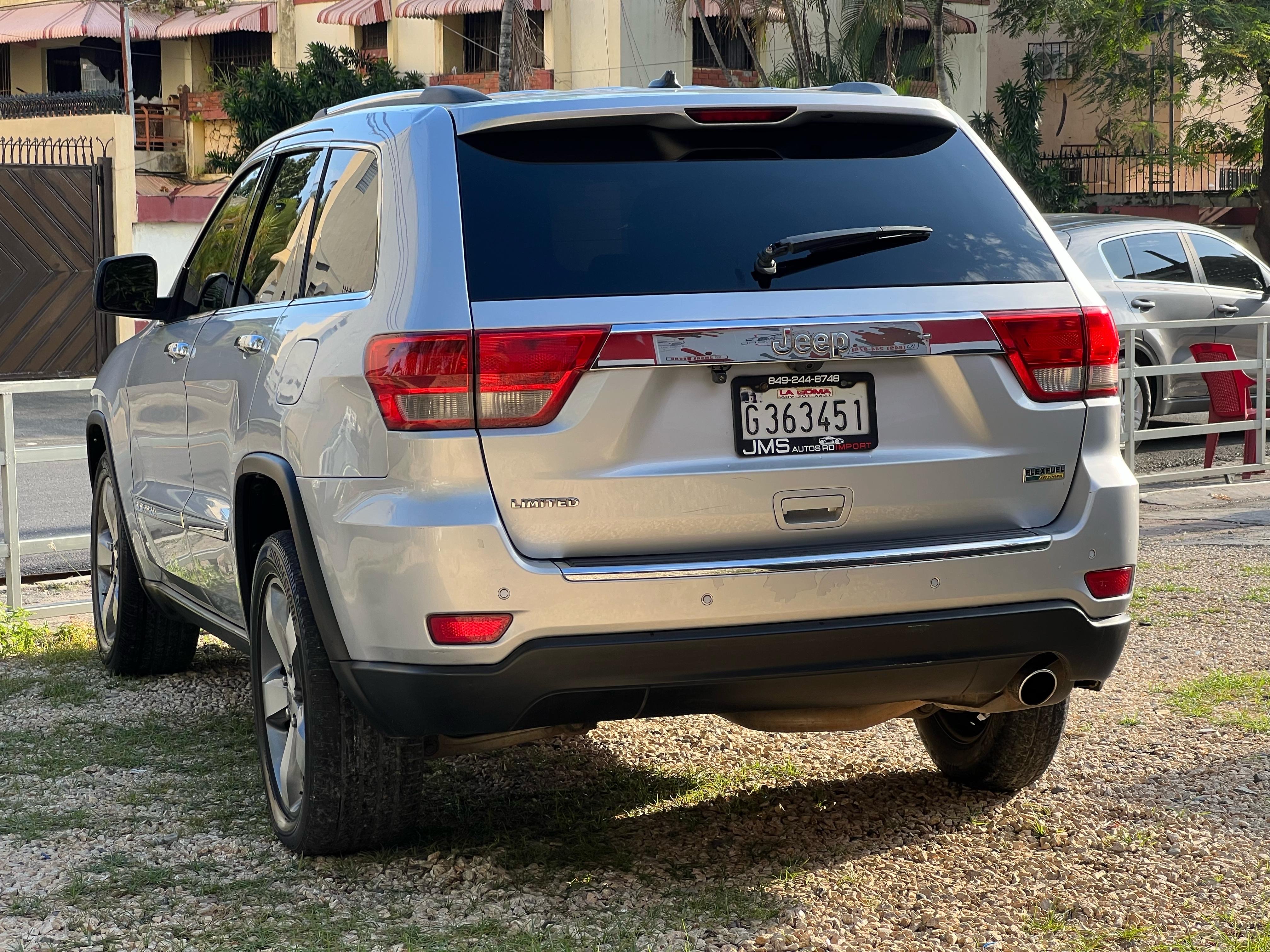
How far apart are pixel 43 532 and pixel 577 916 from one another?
24.8 ft

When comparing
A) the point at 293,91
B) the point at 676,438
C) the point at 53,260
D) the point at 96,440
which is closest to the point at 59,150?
the point at 53,260

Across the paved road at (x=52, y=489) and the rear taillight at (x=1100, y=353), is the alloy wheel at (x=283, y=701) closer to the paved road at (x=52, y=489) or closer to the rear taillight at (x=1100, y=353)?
the rear taillight at (x=1100, y=353)

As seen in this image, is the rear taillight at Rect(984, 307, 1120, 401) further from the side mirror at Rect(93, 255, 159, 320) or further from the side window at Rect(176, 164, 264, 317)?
the side mirror at Rect(93, 255, 159, 320)

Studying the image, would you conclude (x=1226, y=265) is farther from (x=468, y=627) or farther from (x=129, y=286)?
(x=468, y=627)

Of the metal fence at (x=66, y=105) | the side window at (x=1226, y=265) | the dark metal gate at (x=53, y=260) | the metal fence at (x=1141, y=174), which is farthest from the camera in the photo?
the metal fence at (x=1141, y=174)

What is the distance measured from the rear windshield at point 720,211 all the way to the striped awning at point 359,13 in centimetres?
3090

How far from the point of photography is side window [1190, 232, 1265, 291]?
1336cm

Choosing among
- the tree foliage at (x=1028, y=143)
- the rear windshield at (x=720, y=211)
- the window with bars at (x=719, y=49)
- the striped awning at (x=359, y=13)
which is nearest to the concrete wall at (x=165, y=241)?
the striped awning at (x=359, y=13)

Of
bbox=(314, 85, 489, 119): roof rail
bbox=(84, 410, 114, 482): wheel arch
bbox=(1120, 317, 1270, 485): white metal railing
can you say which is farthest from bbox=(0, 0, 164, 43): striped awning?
bbox=(314, 85, 489, 119): roof rail

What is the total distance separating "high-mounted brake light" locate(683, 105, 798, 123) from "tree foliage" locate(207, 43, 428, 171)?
26822 millimetres

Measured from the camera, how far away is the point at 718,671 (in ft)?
11.3

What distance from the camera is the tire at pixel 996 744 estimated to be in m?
4.39

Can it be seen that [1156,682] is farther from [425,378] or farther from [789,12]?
[789,12]

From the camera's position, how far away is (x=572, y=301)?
11.2 ft
